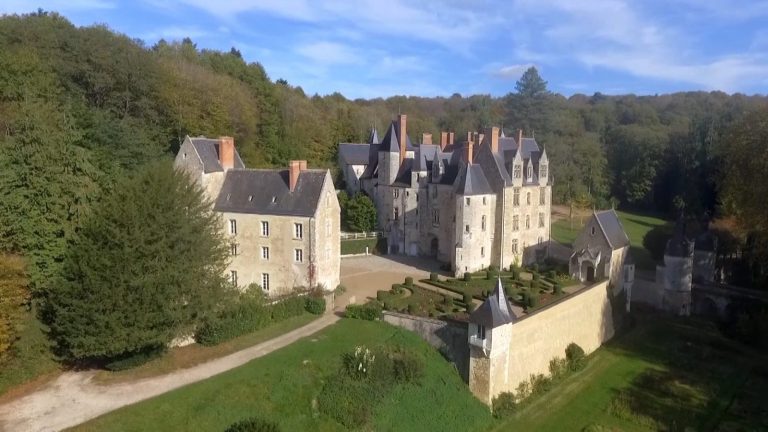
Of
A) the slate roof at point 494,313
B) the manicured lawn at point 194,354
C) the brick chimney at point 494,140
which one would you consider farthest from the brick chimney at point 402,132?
the slate roof at point 494,313

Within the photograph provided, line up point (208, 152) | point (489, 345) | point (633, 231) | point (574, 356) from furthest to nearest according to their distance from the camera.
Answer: point (633, 231)
point (208, 152)
point (574, 356)
point (489, 345)

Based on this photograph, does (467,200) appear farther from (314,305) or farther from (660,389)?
(660,389)

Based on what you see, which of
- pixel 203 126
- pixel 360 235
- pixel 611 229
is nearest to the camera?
pixel 611 229

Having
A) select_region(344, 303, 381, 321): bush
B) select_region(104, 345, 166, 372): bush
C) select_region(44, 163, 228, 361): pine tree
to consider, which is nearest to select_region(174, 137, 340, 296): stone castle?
select_region(344, 303, 381, 321): bush

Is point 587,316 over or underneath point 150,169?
underneath

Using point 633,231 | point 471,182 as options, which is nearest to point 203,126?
point 471,182

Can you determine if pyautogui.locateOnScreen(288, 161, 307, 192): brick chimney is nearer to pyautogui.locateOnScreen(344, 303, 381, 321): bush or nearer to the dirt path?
pyautogui.locateOnScreen(344, 303, 381, 321): bush

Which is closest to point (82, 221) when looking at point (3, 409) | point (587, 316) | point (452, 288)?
point (3, 409)

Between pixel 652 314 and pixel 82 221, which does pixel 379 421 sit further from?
pixel 652 314
